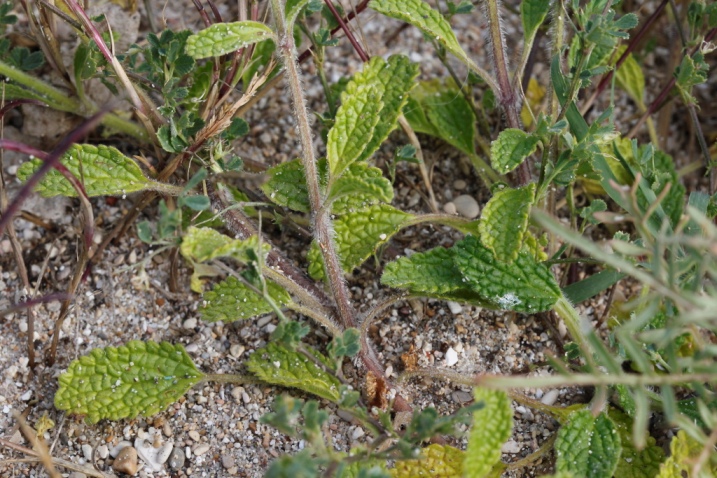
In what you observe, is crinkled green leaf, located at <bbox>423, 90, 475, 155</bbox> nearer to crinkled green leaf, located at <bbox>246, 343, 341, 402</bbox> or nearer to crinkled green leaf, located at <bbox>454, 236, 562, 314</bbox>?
crinkled green leaf, located at <bbox>454, 236, 562, 314</bbox>

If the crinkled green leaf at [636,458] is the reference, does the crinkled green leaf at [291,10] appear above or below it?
above

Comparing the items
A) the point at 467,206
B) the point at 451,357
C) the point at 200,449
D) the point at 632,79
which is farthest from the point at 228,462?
the point at 632,79

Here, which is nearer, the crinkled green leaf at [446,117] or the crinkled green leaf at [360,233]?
the crinkled green leaf at [360,233]

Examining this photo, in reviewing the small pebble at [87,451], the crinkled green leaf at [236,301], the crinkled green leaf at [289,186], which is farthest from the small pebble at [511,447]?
the small pebble at [87,451]

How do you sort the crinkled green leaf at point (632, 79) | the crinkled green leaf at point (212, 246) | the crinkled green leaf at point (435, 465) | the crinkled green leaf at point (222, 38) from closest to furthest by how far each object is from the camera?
the crinkled green leaf at point (212, 246)
the crinkled green leaf at point (222, 38)
the crinkled green leaf at point (435, 465)
the crinkled green leaf at point (632, 79)

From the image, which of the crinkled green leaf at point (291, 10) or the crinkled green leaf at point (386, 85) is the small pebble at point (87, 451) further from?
the crinkled green leaf at point (291, 10)

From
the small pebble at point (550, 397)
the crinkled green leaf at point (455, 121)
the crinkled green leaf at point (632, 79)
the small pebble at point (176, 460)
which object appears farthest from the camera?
the crinkled green leaf at point (632, 79)

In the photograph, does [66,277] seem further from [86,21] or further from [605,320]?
[605,320]
